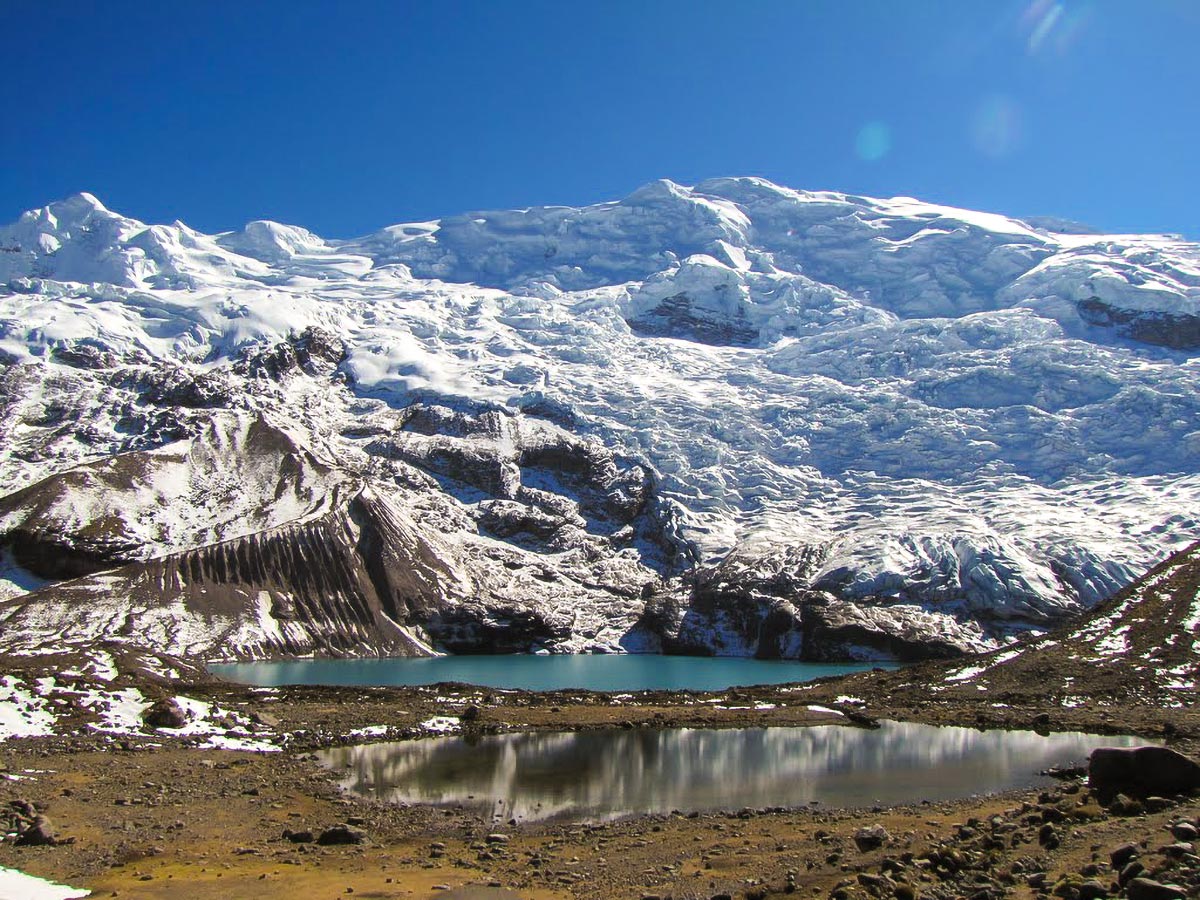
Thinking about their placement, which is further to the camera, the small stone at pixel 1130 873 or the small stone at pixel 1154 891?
the small stone at pixel 1130 873

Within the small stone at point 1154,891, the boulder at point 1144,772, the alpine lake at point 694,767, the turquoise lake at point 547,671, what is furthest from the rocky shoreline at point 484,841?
the turquoise lake at point 547,671

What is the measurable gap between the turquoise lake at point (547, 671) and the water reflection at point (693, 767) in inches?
1625

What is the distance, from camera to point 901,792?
123 feet

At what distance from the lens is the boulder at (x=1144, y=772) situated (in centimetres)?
2734

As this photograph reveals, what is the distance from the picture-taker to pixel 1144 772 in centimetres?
2794

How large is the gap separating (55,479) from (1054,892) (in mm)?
178121

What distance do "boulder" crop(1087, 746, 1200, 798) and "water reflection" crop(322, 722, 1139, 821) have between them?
27.7ft

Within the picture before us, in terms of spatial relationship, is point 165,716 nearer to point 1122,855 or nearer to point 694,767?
point 694,767

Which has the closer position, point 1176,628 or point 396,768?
point 396,768

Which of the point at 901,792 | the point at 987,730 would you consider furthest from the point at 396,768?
the point at 987,730

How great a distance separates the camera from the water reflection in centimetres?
3612

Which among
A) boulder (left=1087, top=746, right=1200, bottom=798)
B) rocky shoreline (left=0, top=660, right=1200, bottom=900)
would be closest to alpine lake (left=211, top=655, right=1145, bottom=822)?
rocky shoreline (left=0, top=660, right=1200, bottom=900)

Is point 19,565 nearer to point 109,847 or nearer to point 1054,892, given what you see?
point 109,847

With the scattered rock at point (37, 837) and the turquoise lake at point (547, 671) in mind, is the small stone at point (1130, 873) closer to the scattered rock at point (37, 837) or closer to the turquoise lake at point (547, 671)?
the scattered rock at point (37, 837)
